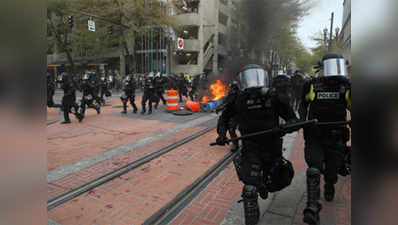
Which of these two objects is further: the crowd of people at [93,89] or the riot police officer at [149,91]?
the riot police officer at [149,91]

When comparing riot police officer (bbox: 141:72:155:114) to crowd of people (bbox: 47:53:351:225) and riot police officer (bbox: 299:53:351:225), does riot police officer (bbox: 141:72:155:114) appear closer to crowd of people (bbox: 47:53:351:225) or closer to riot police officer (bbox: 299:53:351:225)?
crowd of people (bbox: 47:53:351:225)

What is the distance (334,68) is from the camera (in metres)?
3.18

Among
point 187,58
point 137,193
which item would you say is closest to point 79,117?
point 137,193

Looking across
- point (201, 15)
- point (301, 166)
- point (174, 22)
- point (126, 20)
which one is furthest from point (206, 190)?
point (201, 15)

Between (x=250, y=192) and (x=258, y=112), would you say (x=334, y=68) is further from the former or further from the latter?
(x=250, y=192)

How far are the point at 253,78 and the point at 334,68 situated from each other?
3.61 ft

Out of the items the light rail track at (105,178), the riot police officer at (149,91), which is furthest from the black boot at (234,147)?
the riot police officer at (149,91)

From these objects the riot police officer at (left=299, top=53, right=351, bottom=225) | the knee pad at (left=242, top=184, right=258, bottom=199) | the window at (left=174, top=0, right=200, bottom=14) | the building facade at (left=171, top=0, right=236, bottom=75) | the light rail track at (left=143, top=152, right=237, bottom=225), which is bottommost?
the light rail track at (left=143, top=152, right=237, bottom=225)

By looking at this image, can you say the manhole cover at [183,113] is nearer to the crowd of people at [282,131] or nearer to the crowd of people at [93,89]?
the crowd of people at [93,89]

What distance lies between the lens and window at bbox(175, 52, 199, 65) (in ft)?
114

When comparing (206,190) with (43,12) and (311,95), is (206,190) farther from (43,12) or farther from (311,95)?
(43,12)

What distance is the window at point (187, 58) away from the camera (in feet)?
114

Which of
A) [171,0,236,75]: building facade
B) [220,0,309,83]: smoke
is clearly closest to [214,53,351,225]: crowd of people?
[220,0,309,83]: smoke

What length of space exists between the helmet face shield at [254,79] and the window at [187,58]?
3218 cm
